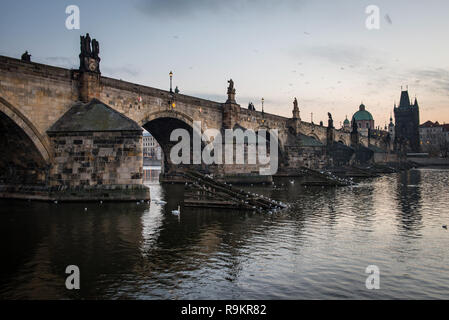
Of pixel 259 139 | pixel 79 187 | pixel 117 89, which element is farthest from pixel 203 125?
pixel 79 187

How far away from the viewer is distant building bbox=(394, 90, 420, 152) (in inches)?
6644

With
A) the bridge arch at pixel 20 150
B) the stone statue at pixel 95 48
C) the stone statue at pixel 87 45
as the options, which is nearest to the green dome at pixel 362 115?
the stone statue at pixel 95 48

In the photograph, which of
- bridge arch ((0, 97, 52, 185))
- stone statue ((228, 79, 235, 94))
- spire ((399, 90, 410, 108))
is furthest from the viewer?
spire ((399, 90, 410, 108))

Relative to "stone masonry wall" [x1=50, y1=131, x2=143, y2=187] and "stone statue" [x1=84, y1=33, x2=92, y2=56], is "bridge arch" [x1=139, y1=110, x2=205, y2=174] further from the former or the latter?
A: "stone masonry wall" [x1=50, y1=131, x2=143, y2=187]

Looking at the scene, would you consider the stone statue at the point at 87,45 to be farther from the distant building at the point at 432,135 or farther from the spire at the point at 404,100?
the distant building at the point at 432,135

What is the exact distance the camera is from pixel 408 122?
562ft

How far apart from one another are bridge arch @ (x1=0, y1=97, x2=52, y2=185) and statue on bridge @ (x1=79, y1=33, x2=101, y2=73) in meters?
5.54

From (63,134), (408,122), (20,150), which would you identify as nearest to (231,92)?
(63,134)

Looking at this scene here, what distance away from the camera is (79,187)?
2411 centimetres

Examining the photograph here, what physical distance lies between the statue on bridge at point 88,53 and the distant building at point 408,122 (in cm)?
16151

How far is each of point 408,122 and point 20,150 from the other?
17331cm

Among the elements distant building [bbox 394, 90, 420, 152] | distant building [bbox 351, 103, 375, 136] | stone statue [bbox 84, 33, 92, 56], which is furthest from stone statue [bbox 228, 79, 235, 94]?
distant building [bbox 351, 103, 375, 136]

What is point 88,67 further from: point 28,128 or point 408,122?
point 408,122

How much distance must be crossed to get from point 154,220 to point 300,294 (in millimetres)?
10528
